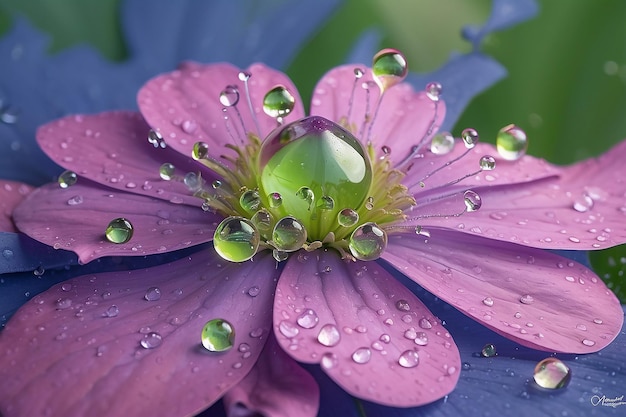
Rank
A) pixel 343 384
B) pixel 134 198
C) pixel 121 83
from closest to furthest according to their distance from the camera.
A: 1. pixel 343 384
2. pixel 134 198
3. pixel 121 83

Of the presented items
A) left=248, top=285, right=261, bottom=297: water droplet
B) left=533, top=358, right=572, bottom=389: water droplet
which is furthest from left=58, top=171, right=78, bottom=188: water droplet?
left=533, top=358, right=572, bottom=389: water droplet

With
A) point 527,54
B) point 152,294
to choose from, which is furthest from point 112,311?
point 527,54

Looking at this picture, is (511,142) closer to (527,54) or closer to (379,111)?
(379,111)

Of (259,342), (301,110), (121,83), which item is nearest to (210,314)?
(259,342)

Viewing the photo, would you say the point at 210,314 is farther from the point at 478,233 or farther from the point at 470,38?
the point at 470,38

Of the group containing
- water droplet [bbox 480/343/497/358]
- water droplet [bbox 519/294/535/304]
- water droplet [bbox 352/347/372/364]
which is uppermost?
water droplet [bbox 352/347/372/364]

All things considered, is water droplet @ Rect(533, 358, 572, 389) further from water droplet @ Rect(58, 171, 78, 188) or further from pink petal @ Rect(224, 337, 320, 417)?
water droplet @ Rect(58, 171, 78, 188)
